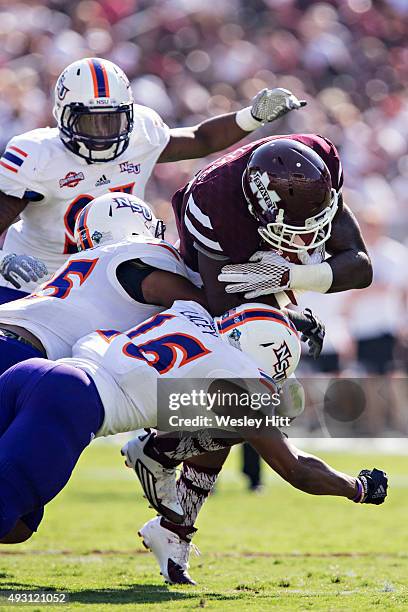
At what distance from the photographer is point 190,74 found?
12.6 meters

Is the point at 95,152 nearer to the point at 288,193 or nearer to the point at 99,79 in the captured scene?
the point at 99,79

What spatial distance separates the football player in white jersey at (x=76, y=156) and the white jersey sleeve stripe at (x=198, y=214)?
3.23ft

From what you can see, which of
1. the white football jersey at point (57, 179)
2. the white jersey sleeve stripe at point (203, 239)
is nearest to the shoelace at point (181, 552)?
the white jersey sleeve stripe at point (203, 239)

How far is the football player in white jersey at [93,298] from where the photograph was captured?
4.11 metres

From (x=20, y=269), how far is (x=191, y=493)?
1.21 m

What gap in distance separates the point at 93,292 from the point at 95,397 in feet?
1.90

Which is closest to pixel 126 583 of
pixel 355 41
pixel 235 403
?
pixel 235 403

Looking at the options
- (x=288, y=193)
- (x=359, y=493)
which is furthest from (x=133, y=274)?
(x=359, y=493)

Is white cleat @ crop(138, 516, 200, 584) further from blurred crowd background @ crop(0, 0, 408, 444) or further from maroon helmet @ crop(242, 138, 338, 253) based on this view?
blurred crowd background @ crop(0, 0, 408, 444)

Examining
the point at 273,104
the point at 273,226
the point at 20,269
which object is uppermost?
the point at 273,226

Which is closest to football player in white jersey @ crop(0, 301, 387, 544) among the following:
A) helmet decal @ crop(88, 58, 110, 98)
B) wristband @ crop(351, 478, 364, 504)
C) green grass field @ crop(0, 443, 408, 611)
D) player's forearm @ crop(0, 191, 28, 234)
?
wristband @ crop(351, 478, 364, 504)

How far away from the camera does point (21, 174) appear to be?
17.2 ft

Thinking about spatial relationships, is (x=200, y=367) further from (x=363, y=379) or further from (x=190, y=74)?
(x=190, y=74)

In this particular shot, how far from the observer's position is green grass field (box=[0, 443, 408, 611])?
3990 mm
